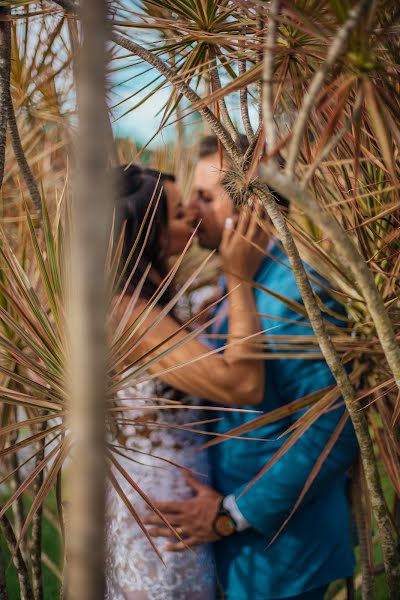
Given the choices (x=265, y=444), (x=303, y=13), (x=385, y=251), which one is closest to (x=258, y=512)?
(x=265, y=444)

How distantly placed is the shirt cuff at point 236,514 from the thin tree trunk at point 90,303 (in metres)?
0.62

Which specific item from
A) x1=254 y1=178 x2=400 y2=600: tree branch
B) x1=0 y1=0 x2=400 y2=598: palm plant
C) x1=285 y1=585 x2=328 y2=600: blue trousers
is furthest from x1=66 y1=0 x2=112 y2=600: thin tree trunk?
x1=285 y1=585 x2=328 y2=600: blue trousers

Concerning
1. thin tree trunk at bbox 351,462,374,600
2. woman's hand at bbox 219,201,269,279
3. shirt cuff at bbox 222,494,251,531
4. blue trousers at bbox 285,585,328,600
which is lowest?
blue trousers at bbox 285,585,328,600

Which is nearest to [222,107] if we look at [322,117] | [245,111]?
[245,111]

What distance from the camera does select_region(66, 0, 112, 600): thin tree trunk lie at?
15 centimetres

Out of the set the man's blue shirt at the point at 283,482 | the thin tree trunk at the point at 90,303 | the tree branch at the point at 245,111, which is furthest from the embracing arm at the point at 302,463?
the thin tree trunk at the point at 90,303

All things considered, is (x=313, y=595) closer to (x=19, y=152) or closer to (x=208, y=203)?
(x=208, y=203)

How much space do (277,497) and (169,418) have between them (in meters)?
0.17

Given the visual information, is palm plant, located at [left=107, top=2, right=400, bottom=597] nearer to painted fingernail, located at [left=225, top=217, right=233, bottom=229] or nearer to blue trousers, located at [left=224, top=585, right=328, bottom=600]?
painted fingernail, located at [left=225, top=217, right=233, bottom=229]

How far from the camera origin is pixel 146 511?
2.57 ft

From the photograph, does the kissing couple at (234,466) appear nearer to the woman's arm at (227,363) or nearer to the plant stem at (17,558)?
the woman's arm at (227,363)

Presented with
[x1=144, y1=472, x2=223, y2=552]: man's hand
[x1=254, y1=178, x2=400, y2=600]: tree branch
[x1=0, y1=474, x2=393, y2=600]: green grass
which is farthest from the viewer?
[x1=0, y1=474, x2=393, y2=600]: green grass

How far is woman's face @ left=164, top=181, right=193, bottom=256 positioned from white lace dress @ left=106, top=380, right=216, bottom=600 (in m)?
0.24

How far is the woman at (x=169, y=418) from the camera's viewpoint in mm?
716
